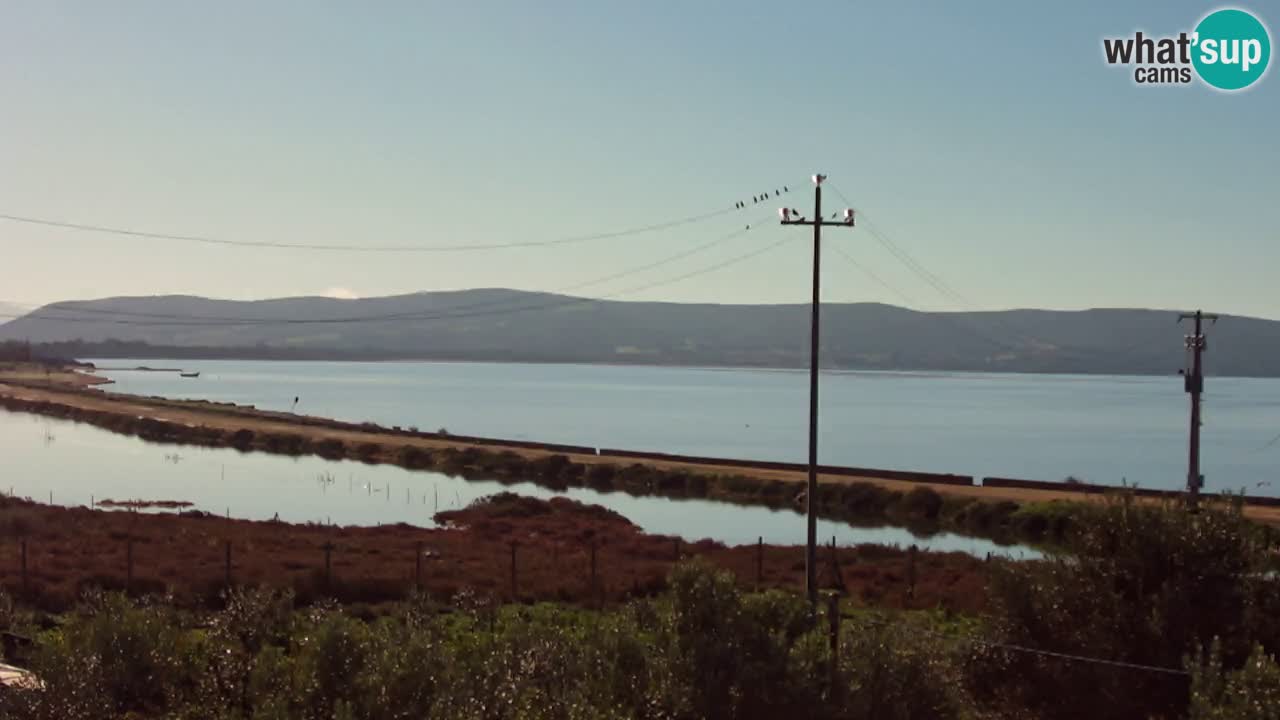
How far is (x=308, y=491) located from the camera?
270 ft

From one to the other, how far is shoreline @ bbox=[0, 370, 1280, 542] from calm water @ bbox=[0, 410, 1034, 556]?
129 inches

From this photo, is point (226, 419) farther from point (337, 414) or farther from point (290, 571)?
point (290, 571)

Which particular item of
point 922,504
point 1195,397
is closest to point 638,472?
point 922,504

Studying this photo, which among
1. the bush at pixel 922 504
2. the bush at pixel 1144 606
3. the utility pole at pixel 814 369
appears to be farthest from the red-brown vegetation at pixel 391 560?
the bush at pixel 922 504

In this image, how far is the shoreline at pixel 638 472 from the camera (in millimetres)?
71125

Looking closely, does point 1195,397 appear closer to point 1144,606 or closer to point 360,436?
point 1144,606

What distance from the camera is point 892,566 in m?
49.5

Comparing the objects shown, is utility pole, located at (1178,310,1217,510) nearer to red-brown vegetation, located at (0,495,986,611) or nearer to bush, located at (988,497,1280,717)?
red-brown vegetation, located at (0,495,986,611)

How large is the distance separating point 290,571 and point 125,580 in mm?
5729

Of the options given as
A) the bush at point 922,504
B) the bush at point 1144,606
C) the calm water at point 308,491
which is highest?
the bush at point 1144,606

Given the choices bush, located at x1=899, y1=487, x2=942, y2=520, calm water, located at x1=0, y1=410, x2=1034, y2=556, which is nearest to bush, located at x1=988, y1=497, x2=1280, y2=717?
calm water, located at x1=0, y1=410, x2=1034, y2=556

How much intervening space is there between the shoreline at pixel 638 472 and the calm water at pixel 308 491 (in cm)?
327

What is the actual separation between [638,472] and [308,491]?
25.5m

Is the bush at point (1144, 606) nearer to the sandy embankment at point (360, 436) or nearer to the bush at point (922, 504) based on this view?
the sandy embankment at point (360, 436)
